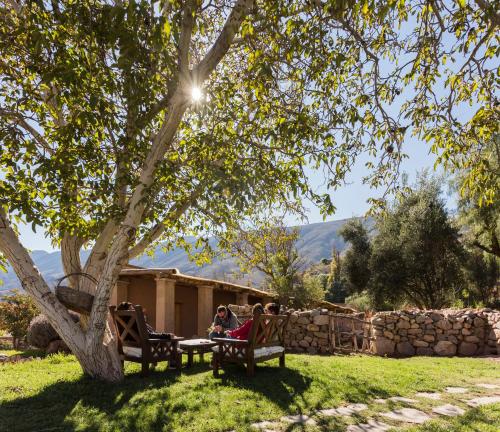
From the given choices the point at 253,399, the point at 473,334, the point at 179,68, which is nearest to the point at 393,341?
the point at 473,334

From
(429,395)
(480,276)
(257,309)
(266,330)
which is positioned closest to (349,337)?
(266,330)

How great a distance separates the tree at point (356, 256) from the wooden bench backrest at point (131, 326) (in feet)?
65.1

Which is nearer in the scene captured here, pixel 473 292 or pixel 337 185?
pixel 337 185

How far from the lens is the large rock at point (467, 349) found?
12648 millimetres

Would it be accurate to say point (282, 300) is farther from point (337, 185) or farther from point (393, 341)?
point (337, 185)

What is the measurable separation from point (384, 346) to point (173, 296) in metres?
7.19

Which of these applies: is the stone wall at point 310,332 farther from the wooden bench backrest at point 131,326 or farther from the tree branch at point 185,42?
the tree branch at point 185,42

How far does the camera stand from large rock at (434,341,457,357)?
12625 mm

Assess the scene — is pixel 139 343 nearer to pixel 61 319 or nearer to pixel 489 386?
pixel 61 319

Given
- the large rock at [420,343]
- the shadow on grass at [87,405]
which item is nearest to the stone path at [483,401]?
the shadow on grass at [87,405]

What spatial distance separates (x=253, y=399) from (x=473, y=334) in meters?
9.85

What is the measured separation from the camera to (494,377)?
26.9ft

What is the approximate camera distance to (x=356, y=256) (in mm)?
25969

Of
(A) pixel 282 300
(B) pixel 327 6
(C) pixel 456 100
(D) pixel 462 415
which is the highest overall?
(B) pixel 327 6
